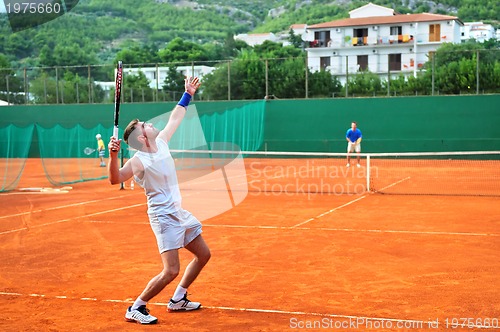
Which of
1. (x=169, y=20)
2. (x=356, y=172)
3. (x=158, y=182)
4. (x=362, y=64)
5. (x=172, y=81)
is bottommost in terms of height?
(x=356, y=172)

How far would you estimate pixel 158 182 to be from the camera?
19.5 ft

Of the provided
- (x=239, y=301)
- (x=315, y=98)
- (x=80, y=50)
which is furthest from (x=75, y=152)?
(x=80, y=50)

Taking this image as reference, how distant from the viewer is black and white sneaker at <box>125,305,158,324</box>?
5859 millimetres

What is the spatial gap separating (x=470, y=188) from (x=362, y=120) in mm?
14690

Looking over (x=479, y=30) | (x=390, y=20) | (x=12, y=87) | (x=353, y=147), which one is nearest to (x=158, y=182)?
(x=353, y=147)

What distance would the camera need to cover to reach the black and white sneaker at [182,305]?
20.6 feet

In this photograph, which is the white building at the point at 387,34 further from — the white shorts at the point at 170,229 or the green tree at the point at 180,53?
the white shorts at the point at 170,229

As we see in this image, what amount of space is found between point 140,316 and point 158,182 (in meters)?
1.20

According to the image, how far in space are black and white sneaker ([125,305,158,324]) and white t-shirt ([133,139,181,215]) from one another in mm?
878

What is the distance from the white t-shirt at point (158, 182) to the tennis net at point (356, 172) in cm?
1110

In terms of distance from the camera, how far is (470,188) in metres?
18.4

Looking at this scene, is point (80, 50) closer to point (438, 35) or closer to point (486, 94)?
point (438, 35)

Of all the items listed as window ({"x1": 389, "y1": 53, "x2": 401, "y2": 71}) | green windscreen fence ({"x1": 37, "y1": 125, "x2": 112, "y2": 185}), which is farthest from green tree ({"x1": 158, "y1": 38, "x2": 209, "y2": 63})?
green windscreen fence ({"x1": 37, "y1": 125, "x2": 112, "y2": 185})

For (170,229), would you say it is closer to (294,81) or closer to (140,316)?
(140,316)
